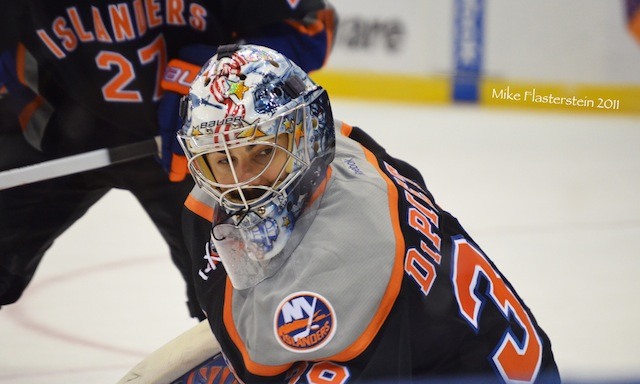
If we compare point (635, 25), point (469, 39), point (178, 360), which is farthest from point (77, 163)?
point (469, 39)

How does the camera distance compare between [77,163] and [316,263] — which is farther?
[77,163]

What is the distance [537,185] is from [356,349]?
3.12 metres

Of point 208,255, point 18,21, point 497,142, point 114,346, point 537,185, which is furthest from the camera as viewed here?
point 497,142

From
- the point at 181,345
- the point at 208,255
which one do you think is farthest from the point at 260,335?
the point at 181,345

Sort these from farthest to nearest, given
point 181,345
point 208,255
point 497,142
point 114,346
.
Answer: point 497,142
point 114,346
point 181,345
point 208,255

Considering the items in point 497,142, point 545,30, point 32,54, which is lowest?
point 497,142

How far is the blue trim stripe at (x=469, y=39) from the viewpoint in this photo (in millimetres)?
5879

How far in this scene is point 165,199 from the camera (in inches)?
89.7

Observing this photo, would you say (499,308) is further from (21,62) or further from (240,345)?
(21,62)

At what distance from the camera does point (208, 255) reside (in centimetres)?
152

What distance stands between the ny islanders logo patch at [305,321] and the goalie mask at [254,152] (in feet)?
0.30

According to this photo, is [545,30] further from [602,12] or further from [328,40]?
[328,40]

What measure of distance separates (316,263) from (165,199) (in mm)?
1024

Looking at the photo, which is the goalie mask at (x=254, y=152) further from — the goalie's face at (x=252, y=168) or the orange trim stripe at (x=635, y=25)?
the orange trim stripe at (x=635, y=25)
